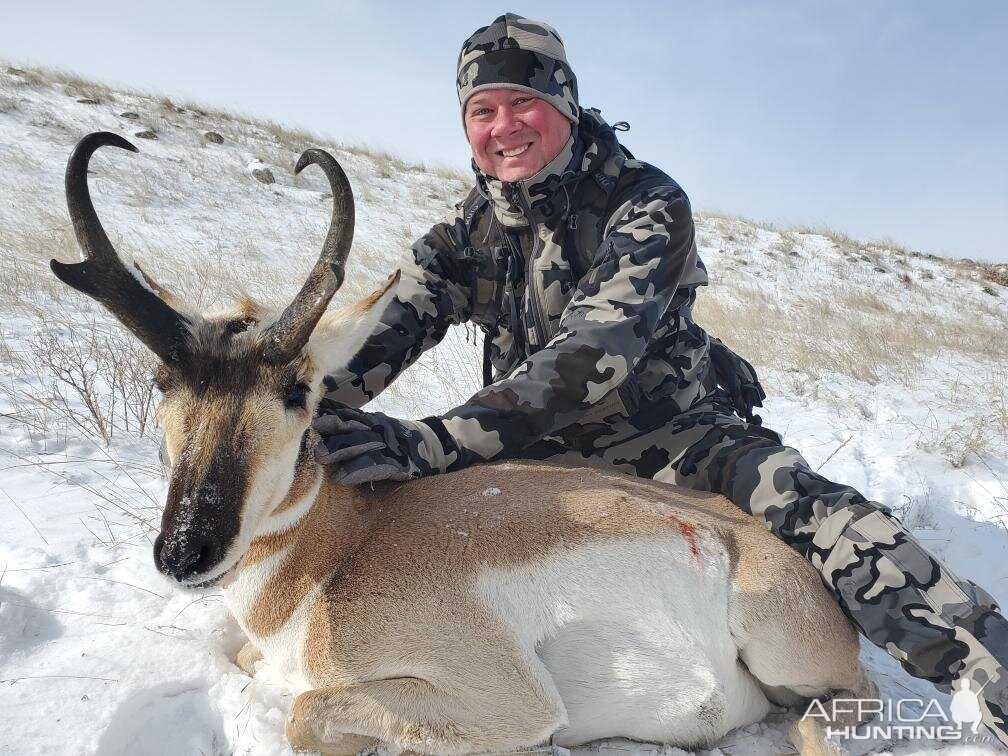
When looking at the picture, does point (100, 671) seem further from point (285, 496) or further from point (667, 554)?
point (667, 554)

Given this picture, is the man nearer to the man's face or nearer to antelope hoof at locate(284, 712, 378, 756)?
the man's face

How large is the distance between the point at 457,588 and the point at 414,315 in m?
2.07

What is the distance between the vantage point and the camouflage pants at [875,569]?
97.3 inches

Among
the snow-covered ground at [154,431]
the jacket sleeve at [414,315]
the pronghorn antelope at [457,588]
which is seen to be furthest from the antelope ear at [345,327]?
the snow-covered ground at [154,431]

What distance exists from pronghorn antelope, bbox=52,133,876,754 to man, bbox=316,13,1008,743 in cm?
23

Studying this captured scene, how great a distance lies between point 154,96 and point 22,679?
22757 mm

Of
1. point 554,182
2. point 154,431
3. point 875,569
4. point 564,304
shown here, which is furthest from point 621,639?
point 154,431

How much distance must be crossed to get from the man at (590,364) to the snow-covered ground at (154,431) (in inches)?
26.7

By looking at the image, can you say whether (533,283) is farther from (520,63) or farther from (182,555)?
(182,555)

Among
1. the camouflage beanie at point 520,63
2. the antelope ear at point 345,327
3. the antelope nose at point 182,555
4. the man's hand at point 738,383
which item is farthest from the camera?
the man's hand at point 738,383

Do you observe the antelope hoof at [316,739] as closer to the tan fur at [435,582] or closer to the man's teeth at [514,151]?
the tan fur at [435,582]
